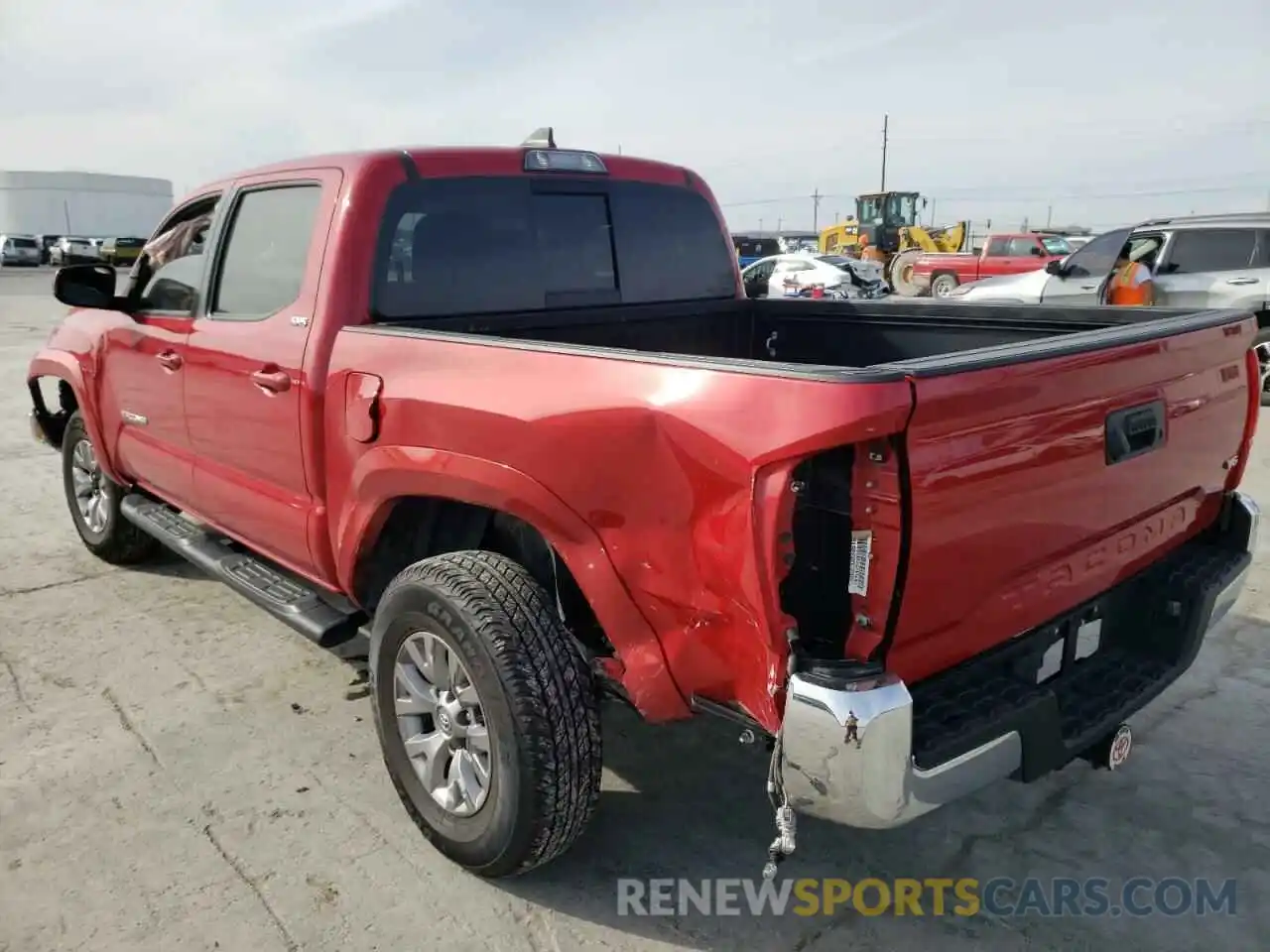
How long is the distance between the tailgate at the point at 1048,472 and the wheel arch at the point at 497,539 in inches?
23.4

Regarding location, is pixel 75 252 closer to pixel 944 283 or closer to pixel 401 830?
pixel 944 283

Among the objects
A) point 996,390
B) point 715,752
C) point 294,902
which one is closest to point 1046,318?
point 996,390

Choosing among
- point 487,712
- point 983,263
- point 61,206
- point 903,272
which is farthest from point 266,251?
point 61,206

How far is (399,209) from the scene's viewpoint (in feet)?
10.6

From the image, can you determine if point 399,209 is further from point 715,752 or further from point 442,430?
point 715,752

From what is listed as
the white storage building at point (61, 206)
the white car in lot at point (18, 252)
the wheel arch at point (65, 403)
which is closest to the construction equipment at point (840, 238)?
the wheel arch at point (65, 403)

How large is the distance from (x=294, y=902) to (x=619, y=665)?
1140 millimetres

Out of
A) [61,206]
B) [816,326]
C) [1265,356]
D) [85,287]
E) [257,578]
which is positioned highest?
[61,206]

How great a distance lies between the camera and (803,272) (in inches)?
816

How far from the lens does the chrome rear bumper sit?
6.26 feet

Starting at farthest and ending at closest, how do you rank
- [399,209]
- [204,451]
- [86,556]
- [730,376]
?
1. [86,556]
2. [204,451]
3. [399,209]
4. [730,376]

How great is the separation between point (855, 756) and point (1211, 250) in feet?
35.4

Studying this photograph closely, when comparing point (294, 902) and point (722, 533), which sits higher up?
point (722, 533)

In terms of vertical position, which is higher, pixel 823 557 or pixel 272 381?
pixel 272 381
